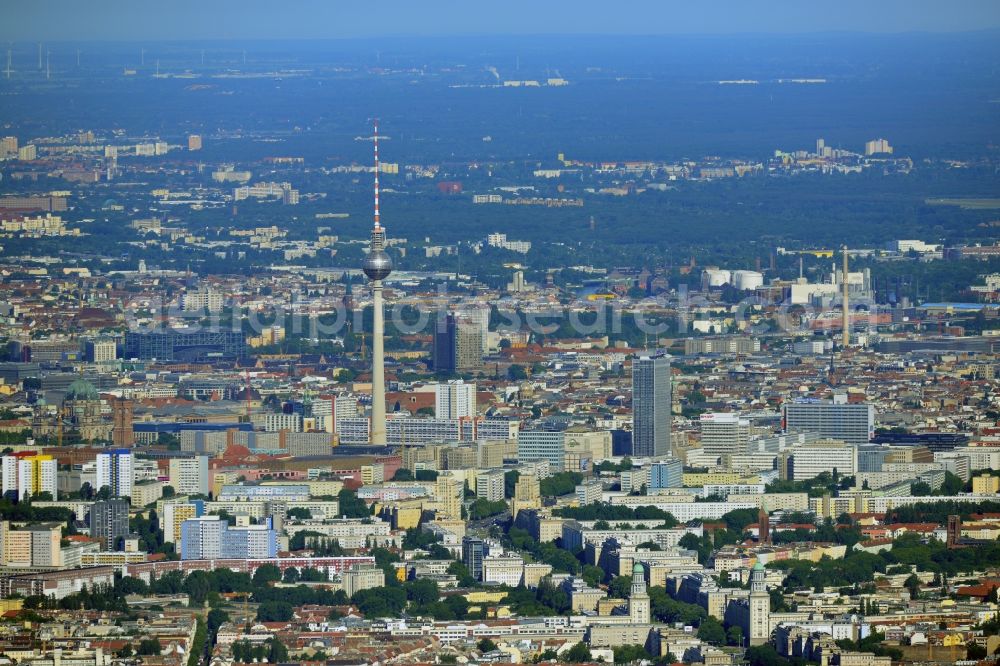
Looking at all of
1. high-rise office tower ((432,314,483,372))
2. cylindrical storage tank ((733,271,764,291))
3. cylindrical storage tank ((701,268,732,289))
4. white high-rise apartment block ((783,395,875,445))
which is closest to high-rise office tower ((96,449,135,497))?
white high-rise apartment block ((783,395,875,445))

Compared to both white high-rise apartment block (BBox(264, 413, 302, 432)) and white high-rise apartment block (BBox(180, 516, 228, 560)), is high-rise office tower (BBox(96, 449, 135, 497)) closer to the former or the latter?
white high-rise apartment block (BBox(180, 516, 228, 560))

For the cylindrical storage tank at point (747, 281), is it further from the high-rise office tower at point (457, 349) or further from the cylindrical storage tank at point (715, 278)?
the high-rise office tower at point (457, 349)

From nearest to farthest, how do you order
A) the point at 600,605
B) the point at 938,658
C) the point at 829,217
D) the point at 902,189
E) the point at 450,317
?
the point at 938,658 < the point at 600,605 < the point at 450,317 < the point at 829,217 < the point at 902,189

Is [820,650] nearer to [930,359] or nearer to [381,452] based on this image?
[381,452]

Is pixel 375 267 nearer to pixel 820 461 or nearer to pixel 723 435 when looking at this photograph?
pixel 723 435

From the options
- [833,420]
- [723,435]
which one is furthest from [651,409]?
[833,420]

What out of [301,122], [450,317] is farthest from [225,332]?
[301,122]
